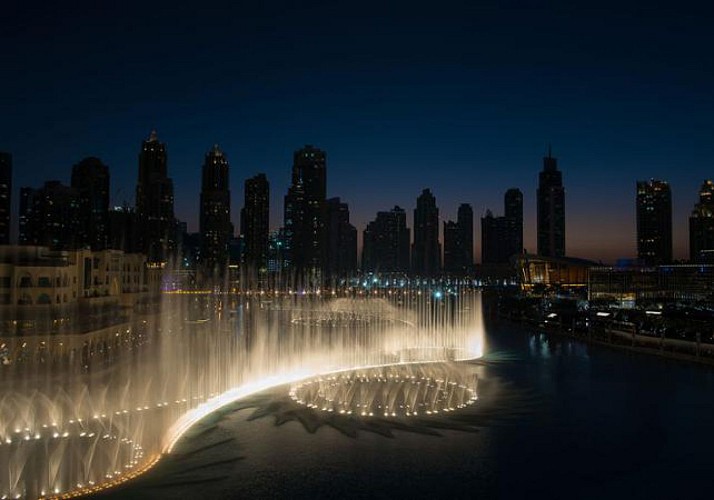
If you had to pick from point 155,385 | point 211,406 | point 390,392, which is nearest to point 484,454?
point 390,392

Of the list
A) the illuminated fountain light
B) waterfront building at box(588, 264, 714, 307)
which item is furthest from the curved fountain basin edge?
waterfront building at box(588, 264, 714, 307)

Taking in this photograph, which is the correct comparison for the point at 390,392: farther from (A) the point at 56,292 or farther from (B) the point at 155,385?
(A) the point at 56,292

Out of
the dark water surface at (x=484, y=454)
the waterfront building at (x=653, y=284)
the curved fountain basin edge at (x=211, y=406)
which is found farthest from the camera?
the waterfront building at (x=653, y=284)

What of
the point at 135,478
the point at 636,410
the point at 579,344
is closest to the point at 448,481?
the point at 135,478

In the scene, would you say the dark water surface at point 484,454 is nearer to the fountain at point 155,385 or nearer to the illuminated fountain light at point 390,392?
the illuminated fountain light at point 390,392

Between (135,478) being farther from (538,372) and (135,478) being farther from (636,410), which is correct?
(538,372)

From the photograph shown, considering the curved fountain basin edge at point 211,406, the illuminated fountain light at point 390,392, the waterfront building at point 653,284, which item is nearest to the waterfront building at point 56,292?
the curved fountain basin edge at point 211,406

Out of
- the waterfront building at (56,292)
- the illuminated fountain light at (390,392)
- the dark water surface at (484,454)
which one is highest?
the waterfront building at (56,292)

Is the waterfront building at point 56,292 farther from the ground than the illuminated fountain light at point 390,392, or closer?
farther from the ground
